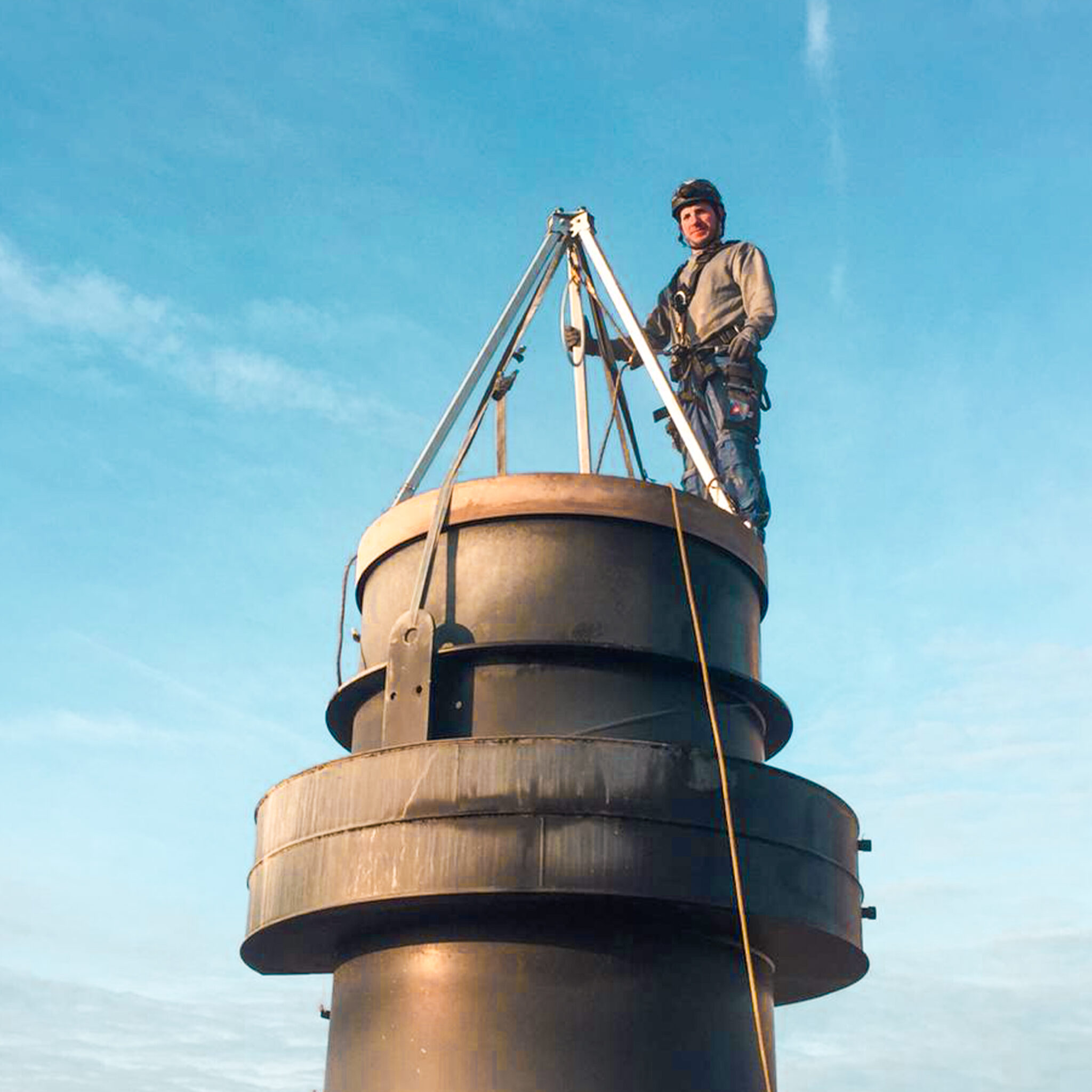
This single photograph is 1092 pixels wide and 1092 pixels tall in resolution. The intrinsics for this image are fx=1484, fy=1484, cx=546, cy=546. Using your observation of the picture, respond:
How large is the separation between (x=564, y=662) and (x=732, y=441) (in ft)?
15.2

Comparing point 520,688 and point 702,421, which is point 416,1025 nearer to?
point 520,688

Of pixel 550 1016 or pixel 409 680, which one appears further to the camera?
pixel 409 680

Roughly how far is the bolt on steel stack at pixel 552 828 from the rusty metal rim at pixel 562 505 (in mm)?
21

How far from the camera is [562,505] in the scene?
447 inches

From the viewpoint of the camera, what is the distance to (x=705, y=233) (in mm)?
16438

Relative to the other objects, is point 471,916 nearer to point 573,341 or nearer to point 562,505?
A: point 562,505

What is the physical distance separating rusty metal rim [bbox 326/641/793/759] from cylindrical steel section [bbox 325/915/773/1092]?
195 centimetres

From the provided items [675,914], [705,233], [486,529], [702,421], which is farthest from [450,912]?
[705,233]

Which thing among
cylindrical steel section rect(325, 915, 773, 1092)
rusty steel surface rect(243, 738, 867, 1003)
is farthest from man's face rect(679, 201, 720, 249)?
cylindrical steel section rect(325, 915, 773, 1092)

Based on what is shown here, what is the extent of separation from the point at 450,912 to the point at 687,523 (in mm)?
3544

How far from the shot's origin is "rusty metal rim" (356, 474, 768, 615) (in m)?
11.4

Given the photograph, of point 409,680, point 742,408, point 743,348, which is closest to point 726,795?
point 409,680

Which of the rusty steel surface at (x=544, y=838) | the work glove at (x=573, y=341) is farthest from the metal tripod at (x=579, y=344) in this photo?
the rusty steel surface at (x=544, y=838)

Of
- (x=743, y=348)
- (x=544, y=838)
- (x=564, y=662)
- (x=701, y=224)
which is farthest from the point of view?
(x=701, y=224)
